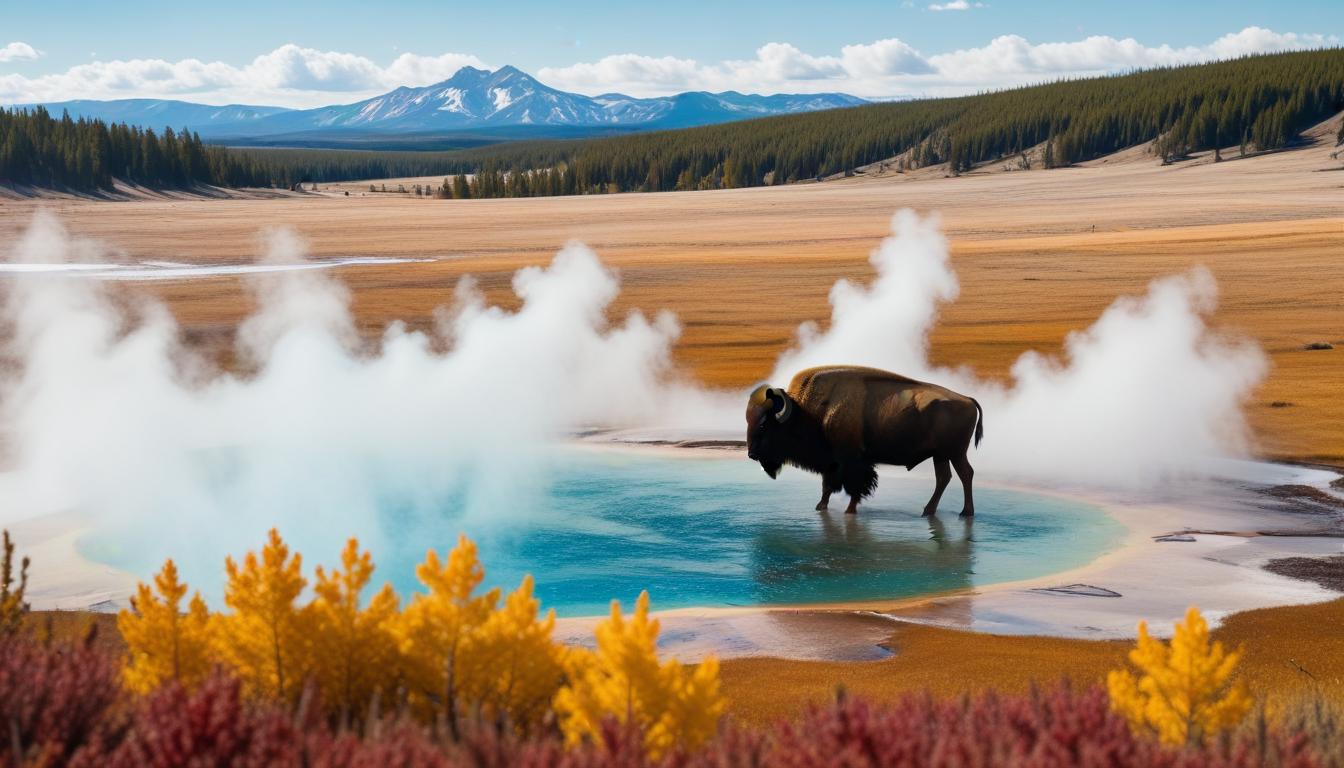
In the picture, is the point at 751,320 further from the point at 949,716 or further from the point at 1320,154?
the point at 1320,154

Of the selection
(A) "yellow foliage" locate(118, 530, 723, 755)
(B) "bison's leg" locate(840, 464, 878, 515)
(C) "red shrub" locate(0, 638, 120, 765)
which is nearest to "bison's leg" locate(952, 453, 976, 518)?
(B) "bison's leg" locate(840, 464, 878, 515)

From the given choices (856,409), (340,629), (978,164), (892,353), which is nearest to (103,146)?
(978,164)

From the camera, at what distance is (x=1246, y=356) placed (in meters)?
34.1

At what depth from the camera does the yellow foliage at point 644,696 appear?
19.6 feet

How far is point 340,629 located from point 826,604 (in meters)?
7.64

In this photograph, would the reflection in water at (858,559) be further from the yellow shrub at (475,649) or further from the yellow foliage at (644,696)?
the yellow foliage at (644,696)

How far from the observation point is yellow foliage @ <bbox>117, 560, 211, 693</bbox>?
7195mm

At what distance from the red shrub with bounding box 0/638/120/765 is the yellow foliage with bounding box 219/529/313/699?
0.62 metres

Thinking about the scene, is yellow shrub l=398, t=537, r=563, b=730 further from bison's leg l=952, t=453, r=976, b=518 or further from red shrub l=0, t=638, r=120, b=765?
bison's leg l=952, t=453, r=976, b=518

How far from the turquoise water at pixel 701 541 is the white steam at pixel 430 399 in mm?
453

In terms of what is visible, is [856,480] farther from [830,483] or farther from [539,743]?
[539,743]

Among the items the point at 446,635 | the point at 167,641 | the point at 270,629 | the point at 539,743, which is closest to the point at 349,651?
the point at 270,629

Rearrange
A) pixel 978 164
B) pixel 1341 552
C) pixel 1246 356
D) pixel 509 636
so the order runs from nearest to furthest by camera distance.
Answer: pixel 509 636 → pixel 1341 552 → pixel 1246 356 → pixel 978 164

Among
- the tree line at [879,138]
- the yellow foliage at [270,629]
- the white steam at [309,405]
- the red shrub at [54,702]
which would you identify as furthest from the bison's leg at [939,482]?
the tree line at [879,138]
